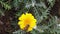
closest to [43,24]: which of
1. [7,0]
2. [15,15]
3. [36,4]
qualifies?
[36,4]

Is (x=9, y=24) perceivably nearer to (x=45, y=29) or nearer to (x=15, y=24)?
(x=15, y=24)

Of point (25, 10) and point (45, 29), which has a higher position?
point (25, 10)

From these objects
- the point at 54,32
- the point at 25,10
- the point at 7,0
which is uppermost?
the point at 7,0

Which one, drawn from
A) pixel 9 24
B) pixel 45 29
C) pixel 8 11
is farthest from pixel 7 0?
pixel 45 29

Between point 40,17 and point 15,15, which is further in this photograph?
point 15,15

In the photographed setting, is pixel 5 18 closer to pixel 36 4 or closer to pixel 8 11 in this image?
pixel 8 11

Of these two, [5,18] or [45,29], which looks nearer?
[45,29]
